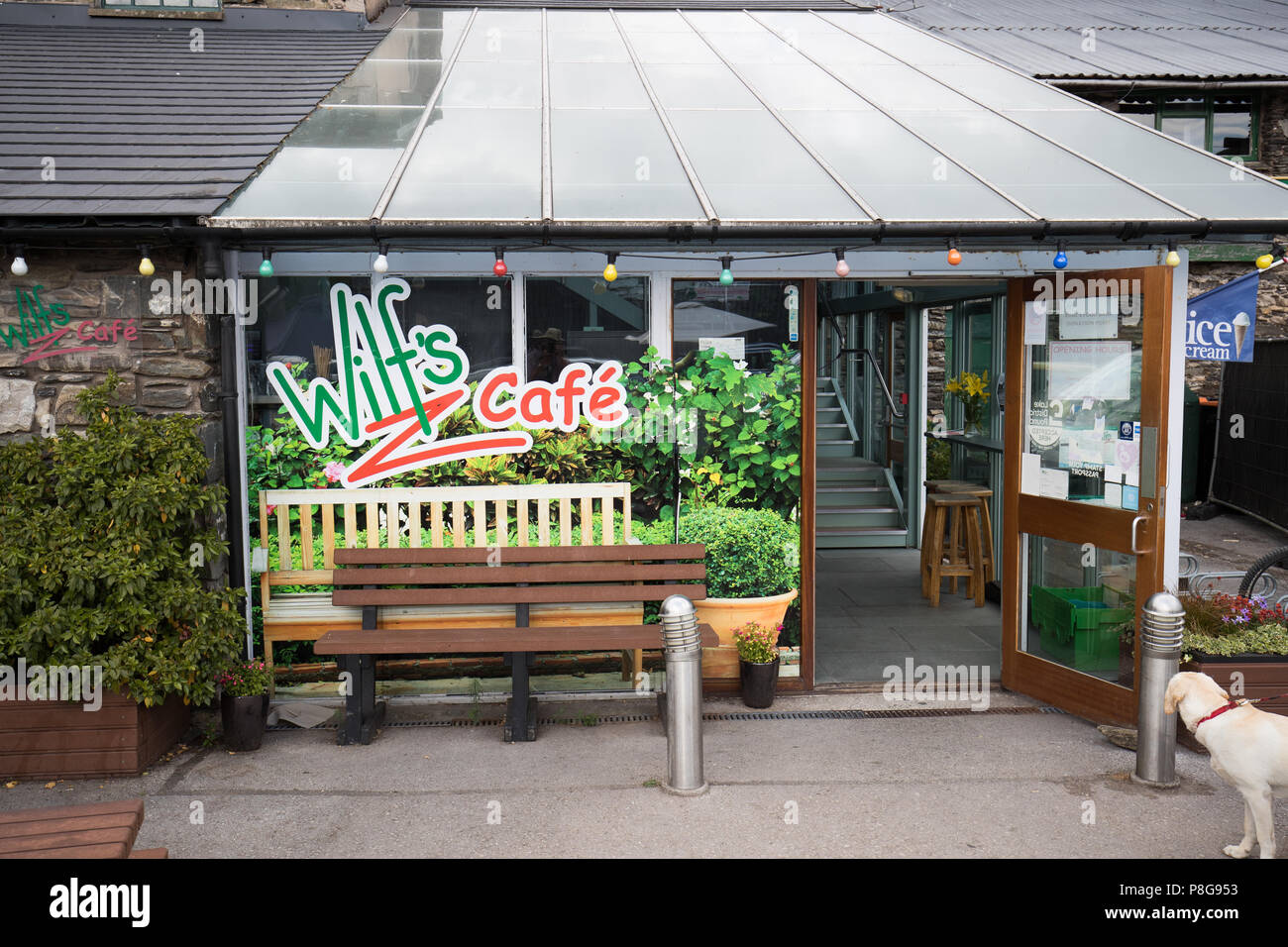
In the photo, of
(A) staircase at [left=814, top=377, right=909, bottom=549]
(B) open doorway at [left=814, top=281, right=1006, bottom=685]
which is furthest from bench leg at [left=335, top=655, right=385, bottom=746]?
(A) staircase at [left=814, top=377, right=909, bottom=549]

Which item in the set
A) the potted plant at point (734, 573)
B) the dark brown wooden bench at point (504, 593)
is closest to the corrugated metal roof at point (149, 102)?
the dark brown wooden bench at point (504, 593)

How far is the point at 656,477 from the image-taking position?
639cm

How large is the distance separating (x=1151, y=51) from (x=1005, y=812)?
38.3 feet

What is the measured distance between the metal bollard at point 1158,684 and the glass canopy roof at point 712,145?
6.96 feet

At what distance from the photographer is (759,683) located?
614 centimetres

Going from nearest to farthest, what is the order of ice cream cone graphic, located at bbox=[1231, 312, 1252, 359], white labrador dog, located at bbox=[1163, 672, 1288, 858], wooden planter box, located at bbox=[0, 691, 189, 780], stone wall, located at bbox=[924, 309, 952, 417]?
white labrador dog, located at bbox=[1163, 672, 1288, 858], wooden planter box, located at bbox=[0, 691, 189, 780], ice cream cone graphic, located at bbox=[1231, 312, 1252, 359], stone wall, located at bbox=[924, 309, 952, 417]

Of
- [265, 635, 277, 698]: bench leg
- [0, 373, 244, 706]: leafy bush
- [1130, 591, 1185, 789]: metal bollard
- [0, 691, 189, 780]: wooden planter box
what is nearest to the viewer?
[1130, 591, 1185, 789]: metal bollard

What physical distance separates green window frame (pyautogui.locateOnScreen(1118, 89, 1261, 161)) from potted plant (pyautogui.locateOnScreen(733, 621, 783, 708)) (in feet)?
33.3

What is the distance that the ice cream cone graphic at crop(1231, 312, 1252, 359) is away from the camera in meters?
7.57

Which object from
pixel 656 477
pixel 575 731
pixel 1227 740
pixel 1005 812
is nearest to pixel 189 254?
pixel 656 477

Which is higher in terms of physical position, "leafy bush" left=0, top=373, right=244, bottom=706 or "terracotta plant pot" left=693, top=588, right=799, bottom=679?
"leafy bush" left=0, top=373, right=244, bottom=706

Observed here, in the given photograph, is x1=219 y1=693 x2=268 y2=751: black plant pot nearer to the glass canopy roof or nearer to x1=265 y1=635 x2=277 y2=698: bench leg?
x1=265 y1=635 x2=277 y2=698: bench leg

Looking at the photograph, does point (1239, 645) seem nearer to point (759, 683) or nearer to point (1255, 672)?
point (1255, 672)

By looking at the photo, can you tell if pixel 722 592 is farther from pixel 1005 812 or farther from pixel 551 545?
pixel 1005 812
